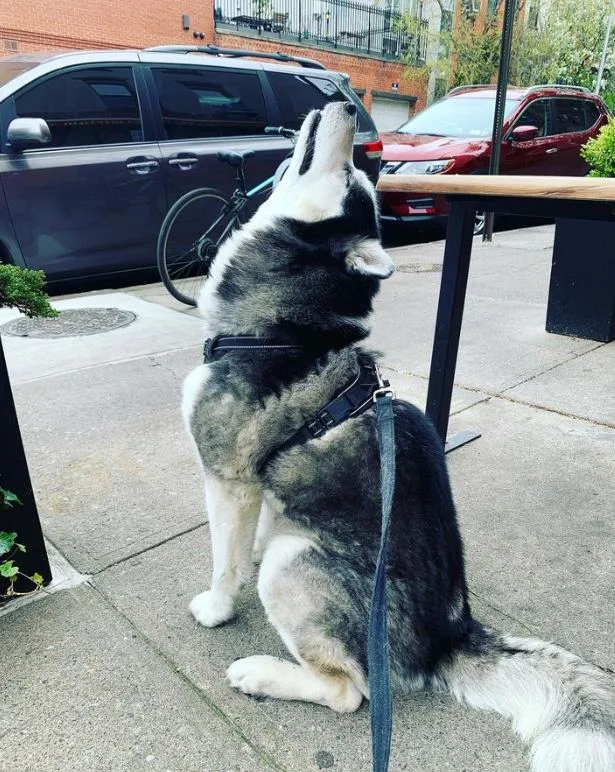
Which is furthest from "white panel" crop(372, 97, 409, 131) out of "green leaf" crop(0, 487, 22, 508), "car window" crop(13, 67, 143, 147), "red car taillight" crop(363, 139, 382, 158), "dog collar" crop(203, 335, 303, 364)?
"green leaf" crop(0, 487, 22, 508)

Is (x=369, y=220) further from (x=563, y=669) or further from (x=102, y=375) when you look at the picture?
(x=102, y=375)

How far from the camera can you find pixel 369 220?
6.81 feet

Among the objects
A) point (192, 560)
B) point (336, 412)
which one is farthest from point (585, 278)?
point (192, 560)

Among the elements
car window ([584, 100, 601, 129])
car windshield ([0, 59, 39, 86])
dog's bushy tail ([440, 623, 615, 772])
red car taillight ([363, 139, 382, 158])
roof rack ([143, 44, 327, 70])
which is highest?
roof rack ([143, 44, 327, 70])

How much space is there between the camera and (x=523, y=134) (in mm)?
10180

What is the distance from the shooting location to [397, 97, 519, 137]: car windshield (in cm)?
1007

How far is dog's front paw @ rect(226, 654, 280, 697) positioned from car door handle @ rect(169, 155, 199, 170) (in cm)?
553

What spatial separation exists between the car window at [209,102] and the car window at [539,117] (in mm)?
5289

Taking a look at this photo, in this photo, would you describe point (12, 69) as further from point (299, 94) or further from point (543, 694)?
point (543, 694)

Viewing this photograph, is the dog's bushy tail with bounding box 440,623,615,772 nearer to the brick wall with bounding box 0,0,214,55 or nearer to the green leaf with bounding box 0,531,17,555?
the green leaf with bounding box 0,531,17,555

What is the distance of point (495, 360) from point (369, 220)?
2876mm

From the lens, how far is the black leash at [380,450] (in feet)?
4.22

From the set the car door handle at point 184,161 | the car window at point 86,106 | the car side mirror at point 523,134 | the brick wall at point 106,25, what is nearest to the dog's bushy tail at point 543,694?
the car door handle at point 184,161

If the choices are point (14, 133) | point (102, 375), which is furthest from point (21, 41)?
point (102, 375)
